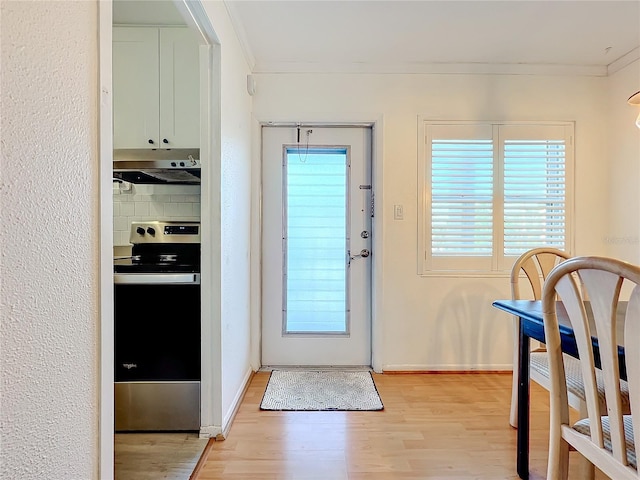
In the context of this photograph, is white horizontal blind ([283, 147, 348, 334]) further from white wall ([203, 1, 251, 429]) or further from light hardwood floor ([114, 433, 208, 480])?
light hardwood floor ([114, 433, 208, 480])

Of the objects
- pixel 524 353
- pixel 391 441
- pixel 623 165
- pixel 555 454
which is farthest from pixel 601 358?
pixel 623 165

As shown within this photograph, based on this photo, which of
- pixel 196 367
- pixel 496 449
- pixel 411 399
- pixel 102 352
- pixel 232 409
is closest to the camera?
pixel 102 352

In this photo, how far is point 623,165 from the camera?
2.63 meters

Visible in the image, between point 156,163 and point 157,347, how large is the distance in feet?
3.38

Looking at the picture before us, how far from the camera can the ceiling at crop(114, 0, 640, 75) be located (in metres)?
2.05

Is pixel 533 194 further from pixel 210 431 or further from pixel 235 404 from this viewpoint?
pixel 210 431

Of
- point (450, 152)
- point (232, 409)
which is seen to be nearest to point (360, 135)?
point (450, 152)

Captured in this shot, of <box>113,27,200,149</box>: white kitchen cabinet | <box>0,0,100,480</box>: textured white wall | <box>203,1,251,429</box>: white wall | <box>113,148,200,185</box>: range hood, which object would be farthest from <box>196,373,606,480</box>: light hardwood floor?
<box>113,27,200,149</box>: white kitchen cabinet

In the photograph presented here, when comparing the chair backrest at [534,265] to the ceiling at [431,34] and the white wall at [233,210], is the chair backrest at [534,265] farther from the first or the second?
the white wall at [233,210]

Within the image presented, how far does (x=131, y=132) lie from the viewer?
216 centimetres

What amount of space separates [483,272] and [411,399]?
3.72ft

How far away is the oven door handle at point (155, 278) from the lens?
1856mm

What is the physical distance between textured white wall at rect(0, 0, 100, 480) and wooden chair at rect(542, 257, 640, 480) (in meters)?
1.30

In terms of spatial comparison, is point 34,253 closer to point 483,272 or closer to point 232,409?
point 232,409
